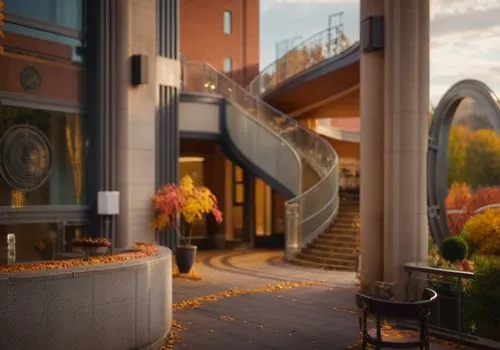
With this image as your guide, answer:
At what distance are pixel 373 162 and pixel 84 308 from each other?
5.97 metres

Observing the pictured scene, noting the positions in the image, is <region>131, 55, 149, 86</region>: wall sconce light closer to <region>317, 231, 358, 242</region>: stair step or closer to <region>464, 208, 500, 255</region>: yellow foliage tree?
<region>317, 231, 358, 242</region>: stair step

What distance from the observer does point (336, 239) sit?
64.5 ft

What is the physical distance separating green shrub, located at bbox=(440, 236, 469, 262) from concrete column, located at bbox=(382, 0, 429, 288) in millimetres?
869

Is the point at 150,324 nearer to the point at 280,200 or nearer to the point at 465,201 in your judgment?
the point at 465,201

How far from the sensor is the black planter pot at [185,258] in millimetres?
15867

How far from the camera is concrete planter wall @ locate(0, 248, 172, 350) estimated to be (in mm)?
6312

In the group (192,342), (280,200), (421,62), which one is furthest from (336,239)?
(192,342)

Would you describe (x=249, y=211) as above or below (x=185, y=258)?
above

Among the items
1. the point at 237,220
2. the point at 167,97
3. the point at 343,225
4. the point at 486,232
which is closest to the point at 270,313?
the point at 486,232

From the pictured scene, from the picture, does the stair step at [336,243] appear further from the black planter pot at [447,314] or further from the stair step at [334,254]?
the black planter pot at [447,314]

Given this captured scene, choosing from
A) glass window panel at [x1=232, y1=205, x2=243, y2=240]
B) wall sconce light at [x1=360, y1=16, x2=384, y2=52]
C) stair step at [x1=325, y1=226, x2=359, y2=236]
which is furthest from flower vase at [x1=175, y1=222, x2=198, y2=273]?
glass window panel at [x1=232, y1=205, x2=243, y2=240]

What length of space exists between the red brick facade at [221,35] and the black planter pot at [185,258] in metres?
16.7

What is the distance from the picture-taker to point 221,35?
3198 centimetres

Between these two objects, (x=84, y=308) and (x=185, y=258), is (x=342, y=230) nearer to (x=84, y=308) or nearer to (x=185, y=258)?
(x=185, y=258)
